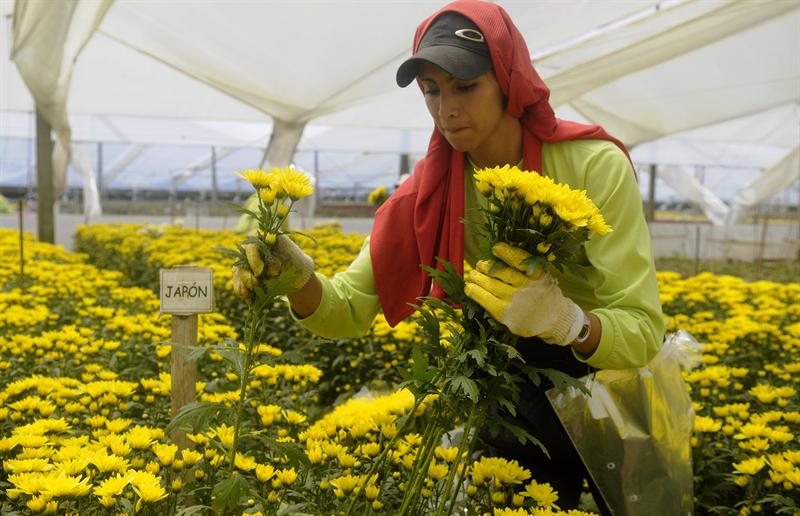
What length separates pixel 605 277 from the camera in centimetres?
155

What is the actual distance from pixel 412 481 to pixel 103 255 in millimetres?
6453

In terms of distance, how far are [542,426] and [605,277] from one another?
50cm

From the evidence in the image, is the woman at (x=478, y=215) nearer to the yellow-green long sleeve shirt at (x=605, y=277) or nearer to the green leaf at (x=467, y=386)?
the yellow-green long sleeve shirt at (x=605, y=277)

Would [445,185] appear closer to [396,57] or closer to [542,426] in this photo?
[542,426]

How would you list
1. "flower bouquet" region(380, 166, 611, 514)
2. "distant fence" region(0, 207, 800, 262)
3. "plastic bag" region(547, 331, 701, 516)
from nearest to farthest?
"flower bouquet" region(380, 166, 611, 514), "plastic bag" region(547, 331, 701, 516), "distant fence" region(0, 207, 800, 262)

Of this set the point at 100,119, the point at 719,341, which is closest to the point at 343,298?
the point at 719,341

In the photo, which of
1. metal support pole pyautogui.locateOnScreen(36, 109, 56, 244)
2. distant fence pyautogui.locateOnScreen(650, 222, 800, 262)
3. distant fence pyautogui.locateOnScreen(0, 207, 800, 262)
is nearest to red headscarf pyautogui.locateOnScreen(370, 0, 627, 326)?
metal support pole pyautogui.locateOnScreen(36, 109, 56, 244)

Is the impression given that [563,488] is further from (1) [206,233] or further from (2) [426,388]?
(1) [206,233]

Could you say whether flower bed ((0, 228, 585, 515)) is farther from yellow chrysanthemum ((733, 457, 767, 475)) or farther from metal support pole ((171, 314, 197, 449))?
yellow chrysanthemum ((733, 457, 767, 475))

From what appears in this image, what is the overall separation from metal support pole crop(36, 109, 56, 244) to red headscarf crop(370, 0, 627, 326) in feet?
25.6

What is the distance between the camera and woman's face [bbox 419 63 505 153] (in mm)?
1562

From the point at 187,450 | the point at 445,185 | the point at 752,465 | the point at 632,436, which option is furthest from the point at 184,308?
the point at 752,465

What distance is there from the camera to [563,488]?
1983mm

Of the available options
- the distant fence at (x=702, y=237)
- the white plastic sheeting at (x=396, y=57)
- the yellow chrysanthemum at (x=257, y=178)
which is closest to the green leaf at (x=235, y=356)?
the yellow chrysanthemum at (x=257, y=178)
